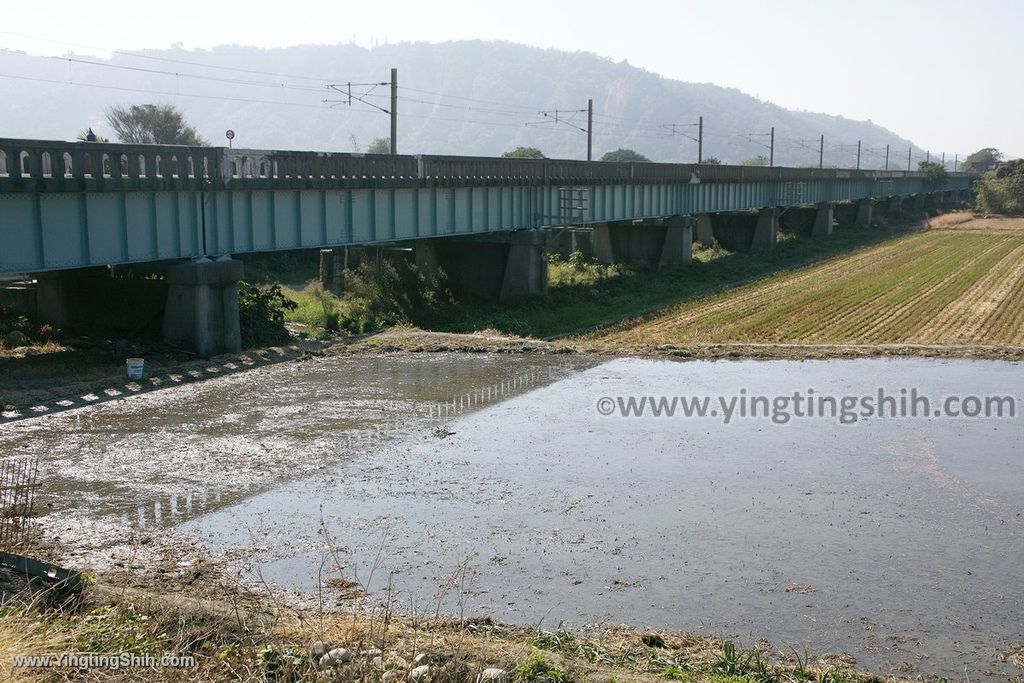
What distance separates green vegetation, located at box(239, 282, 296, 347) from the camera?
3091 centimetres

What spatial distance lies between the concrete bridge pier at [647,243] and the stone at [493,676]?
49312mm

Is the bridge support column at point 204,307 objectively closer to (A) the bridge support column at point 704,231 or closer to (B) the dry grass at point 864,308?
(B) the dry grass at point 864,308

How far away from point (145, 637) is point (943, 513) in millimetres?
11423

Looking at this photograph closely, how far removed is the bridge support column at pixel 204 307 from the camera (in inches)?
1115

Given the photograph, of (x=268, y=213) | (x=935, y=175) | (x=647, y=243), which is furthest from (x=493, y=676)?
(x=935, y=175)

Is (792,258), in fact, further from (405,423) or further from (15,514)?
(15,514)

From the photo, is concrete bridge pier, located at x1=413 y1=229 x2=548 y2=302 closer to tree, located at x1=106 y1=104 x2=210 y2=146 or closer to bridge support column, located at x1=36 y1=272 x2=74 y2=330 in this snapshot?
bridge support column, located at x1=36 y1=272 x2=74 y2=330

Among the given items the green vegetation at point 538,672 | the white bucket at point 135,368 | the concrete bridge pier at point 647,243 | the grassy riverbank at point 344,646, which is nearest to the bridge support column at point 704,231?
the concrete bridge pier at point 647,243

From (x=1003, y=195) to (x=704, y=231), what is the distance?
63.4m

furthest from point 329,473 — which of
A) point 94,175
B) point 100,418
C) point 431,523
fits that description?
point 94,175

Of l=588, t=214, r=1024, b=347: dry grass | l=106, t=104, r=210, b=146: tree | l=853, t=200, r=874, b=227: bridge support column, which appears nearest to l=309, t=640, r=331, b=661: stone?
l=588, t=214, r=1024, b=347: dry grass

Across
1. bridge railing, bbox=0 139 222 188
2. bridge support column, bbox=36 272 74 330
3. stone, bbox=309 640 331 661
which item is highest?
bridge railing, bbox=0 139 222 188

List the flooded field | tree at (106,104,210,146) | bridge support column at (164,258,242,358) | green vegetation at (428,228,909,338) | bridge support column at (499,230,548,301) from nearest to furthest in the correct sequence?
the flooded field < bridge support column at (164,258,242,358) < green vegetation at (428,228,909,338) < bridge support column at (499,230,548,301) < tree at (106,104,210,146)

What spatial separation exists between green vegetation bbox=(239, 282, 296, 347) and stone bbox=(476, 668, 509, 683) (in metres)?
22.3
